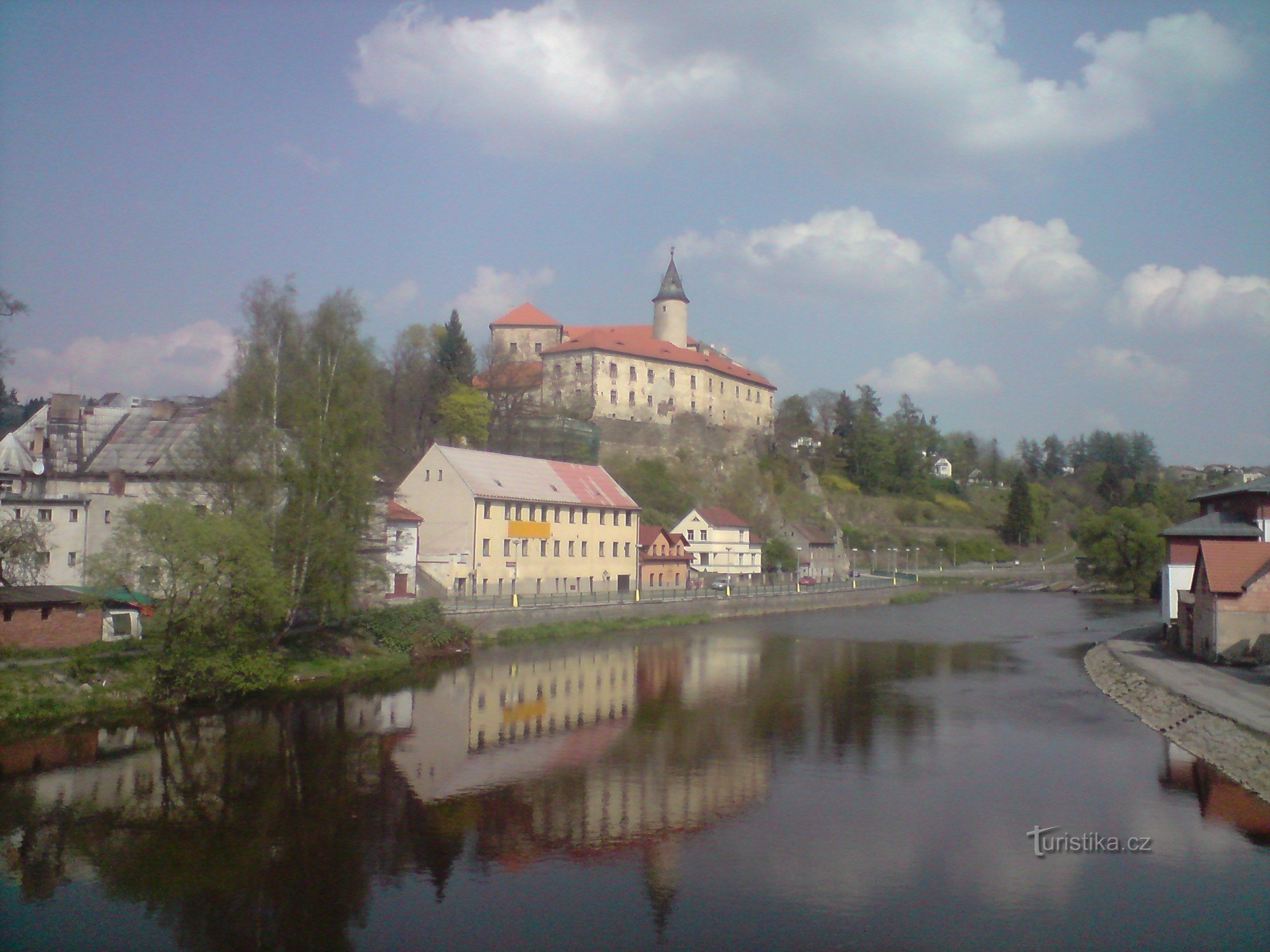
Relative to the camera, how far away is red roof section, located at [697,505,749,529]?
58906 mm

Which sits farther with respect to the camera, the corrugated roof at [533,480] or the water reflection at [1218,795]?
the corrugated roof at [533,480]

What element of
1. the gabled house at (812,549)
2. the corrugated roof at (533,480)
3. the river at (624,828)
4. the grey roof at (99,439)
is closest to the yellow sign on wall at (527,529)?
the corrugated roof at (533,480)

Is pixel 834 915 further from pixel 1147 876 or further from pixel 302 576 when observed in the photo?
pixel 302 576

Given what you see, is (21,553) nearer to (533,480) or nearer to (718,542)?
(533,480)

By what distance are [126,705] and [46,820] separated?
6.70 meters

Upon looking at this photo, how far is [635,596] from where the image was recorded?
1640 inches

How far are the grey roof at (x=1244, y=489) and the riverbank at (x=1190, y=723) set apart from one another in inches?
283

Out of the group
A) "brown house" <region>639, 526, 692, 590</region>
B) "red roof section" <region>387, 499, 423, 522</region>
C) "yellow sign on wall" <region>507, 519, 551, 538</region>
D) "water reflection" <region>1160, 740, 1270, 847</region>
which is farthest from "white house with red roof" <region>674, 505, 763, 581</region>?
"water reflection" <region>1160, 740, 1270, 847</region>

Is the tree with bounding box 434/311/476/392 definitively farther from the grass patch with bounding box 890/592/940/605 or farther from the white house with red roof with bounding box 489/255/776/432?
the grass patch with bounding box 890/592/940/605

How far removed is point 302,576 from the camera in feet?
80.8

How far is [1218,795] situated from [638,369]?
201 ft

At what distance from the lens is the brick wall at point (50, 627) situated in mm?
20172

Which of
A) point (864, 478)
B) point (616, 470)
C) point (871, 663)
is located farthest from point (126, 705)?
point (864, 478)

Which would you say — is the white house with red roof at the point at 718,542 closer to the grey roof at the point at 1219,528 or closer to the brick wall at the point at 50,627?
the grey roof at the point at 1219,528
